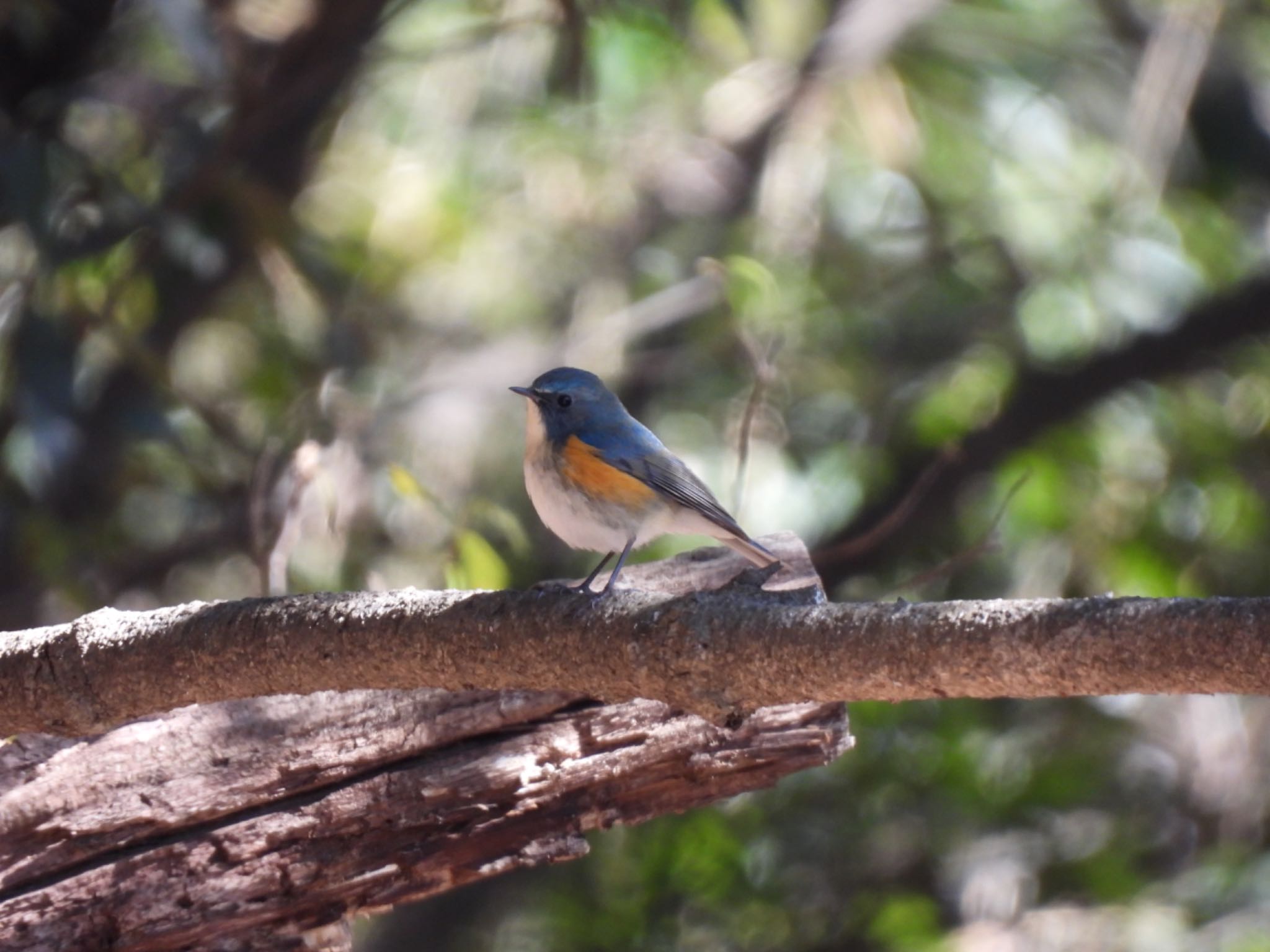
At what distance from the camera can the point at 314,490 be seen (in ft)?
17.1

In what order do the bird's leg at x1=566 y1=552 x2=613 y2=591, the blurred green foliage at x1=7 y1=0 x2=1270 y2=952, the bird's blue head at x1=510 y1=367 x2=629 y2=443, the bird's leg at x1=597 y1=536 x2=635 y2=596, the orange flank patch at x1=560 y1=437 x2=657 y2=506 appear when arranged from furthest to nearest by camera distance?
the blurred green foliage at x1=7 y1=0 x2=1270 y2=952 → the bird's blue head at x1=510 y1=367 x2=629 y2=443 → the orange flank patch at x1=560 y1=437 x2=657 y2=506 → the bird's leg at x1=597 y1=536 x2=635 y2=596 → the bird's leg at x1=566 y1=552 x2=613 y2=591

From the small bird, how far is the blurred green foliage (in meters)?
0.32

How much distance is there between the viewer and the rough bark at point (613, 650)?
→ 1968 mm

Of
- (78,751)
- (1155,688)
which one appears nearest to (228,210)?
(78,751)

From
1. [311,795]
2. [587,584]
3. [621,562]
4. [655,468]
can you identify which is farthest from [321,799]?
[655,468]

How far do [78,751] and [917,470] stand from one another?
429cm

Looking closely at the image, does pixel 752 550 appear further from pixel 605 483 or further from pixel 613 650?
pixel 613 650

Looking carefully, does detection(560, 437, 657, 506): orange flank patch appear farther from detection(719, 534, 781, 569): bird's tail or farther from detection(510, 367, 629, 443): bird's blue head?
detection(719, 534, 781, 569): bird's tail

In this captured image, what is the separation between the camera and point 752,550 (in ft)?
12.1

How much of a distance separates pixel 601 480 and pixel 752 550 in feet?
1.75

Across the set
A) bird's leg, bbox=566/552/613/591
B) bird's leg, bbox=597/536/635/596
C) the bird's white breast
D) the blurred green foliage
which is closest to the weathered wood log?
bird's leg, bbox=566/552/613/591

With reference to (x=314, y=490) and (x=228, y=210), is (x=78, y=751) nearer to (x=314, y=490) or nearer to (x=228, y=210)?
(x=314, y=490)

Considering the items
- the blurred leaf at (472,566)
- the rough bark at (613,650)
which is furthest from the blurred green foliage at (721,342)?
the rough bark at (613,650)

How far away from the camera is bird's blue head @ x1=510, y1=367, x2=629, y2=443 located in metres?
4.16
